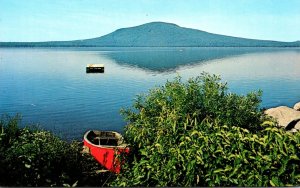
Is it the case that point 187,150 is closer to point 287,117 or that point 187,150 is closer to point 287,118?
point 287,118

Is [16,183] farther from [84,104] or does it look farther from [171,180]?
[84,104]

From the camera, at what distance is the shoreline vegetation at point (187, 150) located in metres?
4.66

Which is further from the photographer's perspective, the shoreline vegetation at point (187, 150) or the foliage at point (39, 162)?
the foliage at point (39, 162)

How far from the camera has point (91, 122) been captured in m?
31.4

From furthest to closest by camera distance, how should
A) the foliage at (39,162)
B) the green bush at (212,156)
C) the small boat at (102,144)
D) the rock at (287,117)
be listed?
the rock at (287,117), the small boat at (102,144), the foliage at (39,162), the green bush at (212,156)

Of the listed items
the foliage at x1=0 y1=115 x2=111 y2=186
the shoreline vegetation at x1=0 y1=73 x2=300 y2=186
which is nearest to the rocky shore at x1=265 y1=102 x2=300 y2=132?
the shoreline vegetation at x1=0 y1=73 x2=300 y2=186

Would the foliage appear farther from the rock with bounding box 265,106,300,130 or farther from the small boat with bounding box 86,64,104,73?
the small boat with bounding box 86,64,104,73

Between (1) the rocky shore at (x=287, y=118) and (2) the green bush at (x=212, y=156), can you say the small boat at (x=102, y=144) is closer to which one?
(2) the green bush at (x=212, y=156)

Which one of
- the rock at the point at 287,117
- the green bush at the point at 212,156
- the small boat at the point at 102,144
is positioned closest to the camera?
the green bush at the point at 212,156

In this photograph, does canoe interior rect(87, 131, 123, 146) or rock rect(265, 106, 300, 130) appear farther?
rock rect(265, 106, 300, 130)

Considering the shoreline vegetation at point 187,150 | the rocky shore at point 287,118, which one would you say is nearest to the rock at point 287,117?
the rocky shore at point 287,118

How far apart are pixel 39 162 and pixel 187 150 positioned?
3584 millimetres

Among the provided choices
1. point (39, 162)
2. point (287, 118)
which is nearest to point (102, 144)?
point (39, 162)

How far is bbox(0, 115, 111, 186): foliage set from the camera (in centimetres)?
646
